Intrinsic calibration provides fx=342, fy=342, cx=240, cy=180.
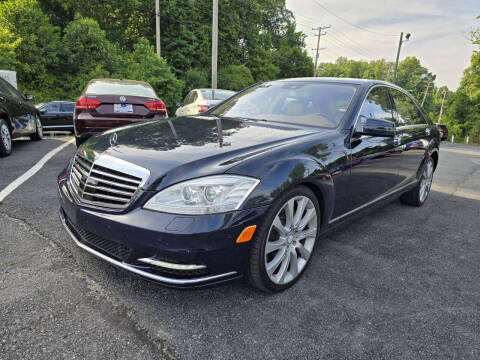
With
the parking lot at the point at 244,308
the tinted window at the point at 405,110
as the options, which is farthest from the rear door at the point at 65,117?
the tinted window at the point at 405,110

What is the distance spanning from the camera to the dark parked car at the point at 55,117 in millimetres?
11864

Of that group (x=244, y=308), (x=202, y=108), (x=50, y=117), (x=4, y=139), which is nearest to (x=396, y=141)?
(x=244, y=308)

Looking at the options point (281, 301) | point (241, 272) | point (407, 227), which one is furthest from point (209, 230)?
point (407, 227)

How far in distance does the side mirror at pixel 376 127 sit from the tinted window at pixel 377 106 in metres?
0.12

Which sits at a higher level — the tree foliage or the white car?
the tree foliage

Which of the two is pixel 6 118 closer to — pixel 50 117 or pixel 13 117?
pixel 13 117

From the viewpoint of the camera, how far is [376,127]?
2.78 m

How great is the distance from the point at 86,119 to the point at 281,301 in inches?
188

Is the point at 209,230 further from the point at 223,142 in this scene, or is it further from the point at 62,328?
the point at 62,328

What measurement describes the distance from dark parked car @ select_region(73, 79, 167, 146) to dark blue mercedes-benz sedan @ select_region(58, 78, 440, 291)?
2980 mm

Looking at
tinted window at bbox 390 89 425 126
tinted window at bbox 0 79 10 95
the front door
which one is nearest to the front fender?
the front door

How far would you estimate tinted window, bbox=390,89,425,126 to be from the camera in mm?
3755

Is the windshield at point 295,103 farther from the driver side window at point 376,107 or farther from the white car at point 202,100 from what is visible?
the white car at point 202,100

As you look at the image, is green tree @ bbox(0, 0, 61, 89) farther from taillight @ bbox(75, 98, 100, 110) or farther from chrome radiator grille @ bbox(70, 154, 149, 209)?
chrome radiator grille @ bbox(70, 154, 149, 209)
